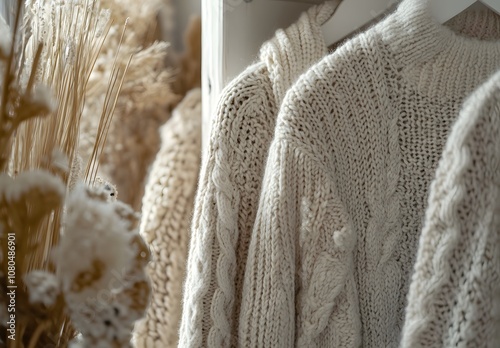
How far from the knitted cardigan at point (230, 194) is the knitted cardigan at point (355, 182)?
0.10 ft

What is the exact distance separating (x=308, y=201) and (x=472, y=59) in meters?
0.28

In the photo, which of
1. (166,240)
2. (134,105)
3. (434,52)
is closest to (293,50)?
(434,52)

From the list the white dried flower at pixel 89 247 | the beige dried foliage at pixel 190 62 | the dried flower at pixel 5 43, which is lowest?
the white dried flower at pixel 89 247

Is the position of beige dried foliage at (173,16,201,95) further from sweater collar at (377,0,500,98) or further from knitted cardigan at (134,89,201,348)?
sweater collar at (377,0,500,98)

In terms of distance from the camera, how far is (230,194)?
68 centimetres

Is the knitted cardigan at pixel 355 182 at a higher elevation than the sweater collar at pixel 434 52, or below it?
below

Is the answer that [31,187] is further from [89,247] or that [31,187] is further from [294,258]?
[294,258]

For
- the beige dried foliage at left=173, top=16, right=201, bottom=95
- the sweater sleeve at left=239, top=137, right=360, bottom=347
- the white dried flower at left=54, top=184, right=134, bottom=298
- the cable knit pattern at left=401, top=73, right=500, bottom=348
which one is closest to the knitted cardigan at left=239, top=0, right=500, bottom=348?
the sweater sleeve at left=239, top=137, right=360, bottom=347

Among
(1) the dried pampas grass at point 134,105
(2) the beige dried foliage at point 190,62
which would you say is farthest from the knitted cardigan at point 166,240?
(2) the beige dried foliage at point 190,62

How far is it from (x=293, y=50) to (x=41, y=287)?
1.44ft

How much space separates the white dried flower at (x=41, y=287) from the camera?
1.42 ft

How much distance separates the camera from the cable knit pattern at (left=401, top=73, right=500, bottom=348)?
22.1 inches

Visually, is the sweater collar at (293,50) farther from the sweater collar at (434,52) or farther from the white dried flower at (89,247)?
the white dried flower at (89,247)

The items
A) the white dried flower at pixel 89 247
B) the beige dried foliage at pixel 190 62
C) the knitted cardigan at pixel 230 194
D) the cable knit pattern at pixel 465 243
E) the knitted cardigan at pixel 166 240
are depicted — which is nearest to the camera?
the white dried flower at pixel 89 247
